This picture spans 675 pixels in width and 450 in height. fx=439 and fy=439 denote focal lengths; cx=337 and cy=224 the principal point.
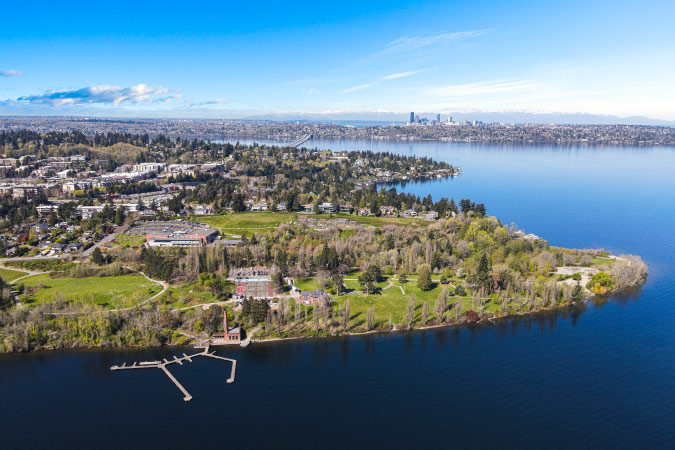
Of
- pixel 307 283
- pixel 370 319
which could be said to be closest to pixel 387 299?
pixel 370 319

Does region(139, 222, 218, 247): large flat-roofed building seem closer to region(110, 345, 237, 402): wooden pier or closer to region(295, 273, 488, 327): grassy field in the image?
region(295, 273, 488, 327): grassy field

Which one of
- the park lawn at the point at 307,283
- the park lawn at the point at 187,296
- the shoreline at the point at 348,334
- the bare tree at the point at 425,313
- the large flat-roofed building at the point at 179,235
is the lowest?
the shoreline at the point at 348,334

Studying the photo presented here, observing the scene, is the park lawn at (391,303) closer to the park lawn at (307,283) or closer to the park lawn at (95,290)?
the park lawn at (307,283)

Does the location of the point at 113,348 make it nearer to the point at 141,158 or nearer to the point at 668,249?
the point at 668,249

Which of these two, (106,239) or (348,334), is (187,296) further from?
(106,239)

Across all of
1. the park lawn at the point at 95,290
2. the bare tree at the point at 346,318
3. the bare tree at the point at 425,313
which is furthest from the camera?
the park lawn at the point at 95,290

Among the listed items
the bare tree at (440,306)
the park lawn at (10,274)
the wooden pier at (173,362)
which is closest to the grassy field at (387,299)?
the bare tree at (440,306)
